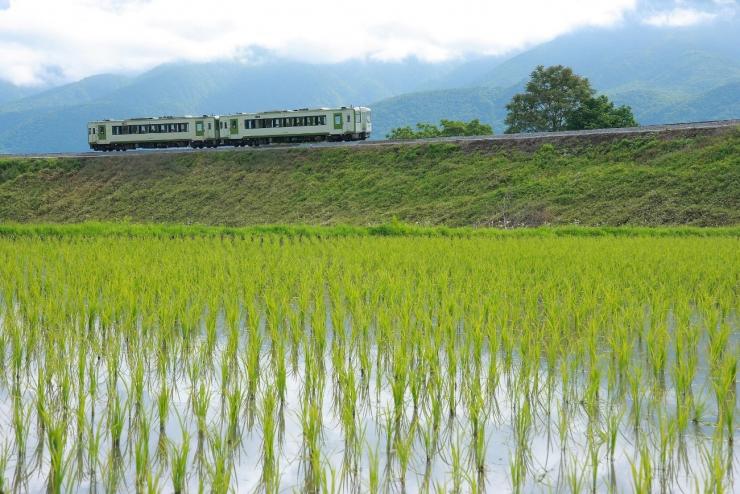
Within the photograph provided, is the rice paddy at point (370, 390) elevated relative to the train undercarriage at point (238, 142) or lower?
lower

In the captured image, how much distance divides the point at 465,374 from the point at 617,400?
0.97 metres

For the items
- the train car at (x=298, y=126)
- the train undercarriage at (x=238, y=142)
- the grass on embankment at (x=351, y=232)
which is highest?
the train car at (x=298, y=126)

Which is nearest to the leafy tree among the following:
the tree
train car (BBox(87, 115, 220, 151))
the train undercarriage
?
the tree

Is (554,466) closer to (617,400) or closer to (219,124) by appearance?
(617,400)

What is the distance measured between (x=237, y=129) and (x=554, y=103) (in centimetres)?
2080

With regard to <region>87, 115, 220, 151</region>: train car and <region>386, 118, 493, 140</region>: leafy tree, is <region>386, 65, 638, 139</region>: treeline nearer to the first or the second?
<region>386, 118, 493, 140</region>: leafy tree

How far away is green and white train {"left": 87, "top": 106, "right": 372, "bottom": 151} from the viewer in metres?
33.9

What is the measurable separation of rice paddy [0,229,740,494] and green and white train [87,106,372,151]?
25112 millimetres

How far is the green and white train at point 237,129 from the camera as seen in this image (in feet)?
111

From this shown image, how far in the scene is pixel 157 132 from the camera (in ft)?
120

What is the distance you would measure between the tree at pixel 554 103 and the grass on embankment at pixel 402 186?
1554 centimetres

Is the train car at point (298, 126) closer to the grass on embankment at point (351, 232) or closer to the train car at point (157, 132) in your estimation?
the train car at point (157, 132)

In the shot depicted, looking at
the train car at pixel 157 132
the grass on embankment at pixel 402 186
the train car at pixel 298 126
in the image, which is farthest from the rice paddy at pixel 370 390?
the train car at pixel 157 132

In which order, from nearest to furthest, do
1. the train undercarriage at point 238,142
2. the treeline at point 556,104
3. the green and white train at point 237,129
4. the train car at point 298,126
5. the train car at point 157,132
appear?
1. the train car at point 298,126
2. the green and white train at point 237,129
3. the train undercarriage at point 238,142
4. the train car at point 157,132
5. the treeline at point 556,104
